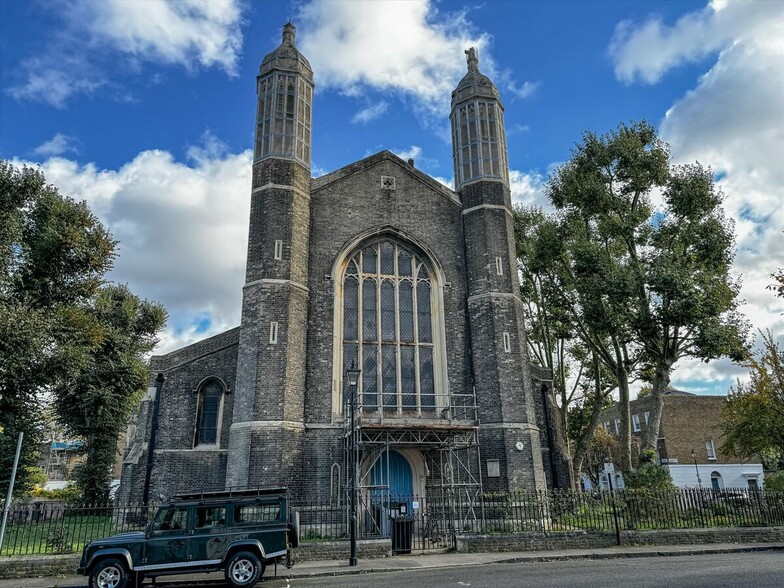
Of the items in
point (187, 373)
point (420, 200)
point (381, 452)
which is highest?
point (420, 200)

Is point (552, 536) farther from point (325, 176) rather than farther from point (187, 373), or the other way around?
point (325, 176)

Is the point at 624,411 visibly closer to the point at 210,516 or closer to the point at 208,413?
the point at 208,413

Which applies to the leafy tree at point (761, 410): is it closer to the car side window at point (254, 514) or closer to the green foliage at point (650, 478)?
the green foliage at point (650, 478)

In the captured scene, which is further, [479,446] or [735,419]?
[735,419]

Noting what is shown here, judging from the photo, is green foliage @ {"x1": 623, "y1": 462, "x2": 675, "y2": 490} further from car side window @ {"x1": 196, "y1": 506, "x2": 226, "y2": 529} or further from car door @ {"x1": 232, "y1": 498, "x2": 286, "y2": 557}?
car side window @ {"x1": 196, "y1": 506, "x2": 226, "y2": 529}

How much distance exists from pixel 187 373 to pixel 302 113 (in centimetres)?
984

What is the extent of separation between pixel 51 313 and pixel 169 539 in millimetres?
14096

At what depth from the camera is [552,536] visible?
14555mm

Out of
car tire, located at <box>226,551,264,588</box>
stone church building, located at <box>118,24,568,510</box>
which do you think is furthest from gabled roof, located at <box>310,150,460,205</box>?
car tire, located at <box>226,551,264,588</box>

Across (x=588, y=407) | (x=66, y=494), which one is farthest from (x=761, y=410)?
(x=66, y=494)

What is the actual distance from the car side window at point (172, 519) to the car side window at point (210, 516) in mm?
232

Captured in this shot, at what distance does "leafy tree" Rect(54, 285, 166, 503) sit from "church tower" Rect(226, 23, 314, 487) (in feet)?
42.9

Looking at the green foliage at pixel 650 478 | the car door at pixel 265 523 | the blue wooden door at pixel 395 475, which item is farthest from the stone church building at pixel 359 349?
the car door at pixel 265 523

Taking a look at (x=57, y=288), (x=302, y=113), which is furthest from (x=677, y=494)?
(x=57, y=288)
